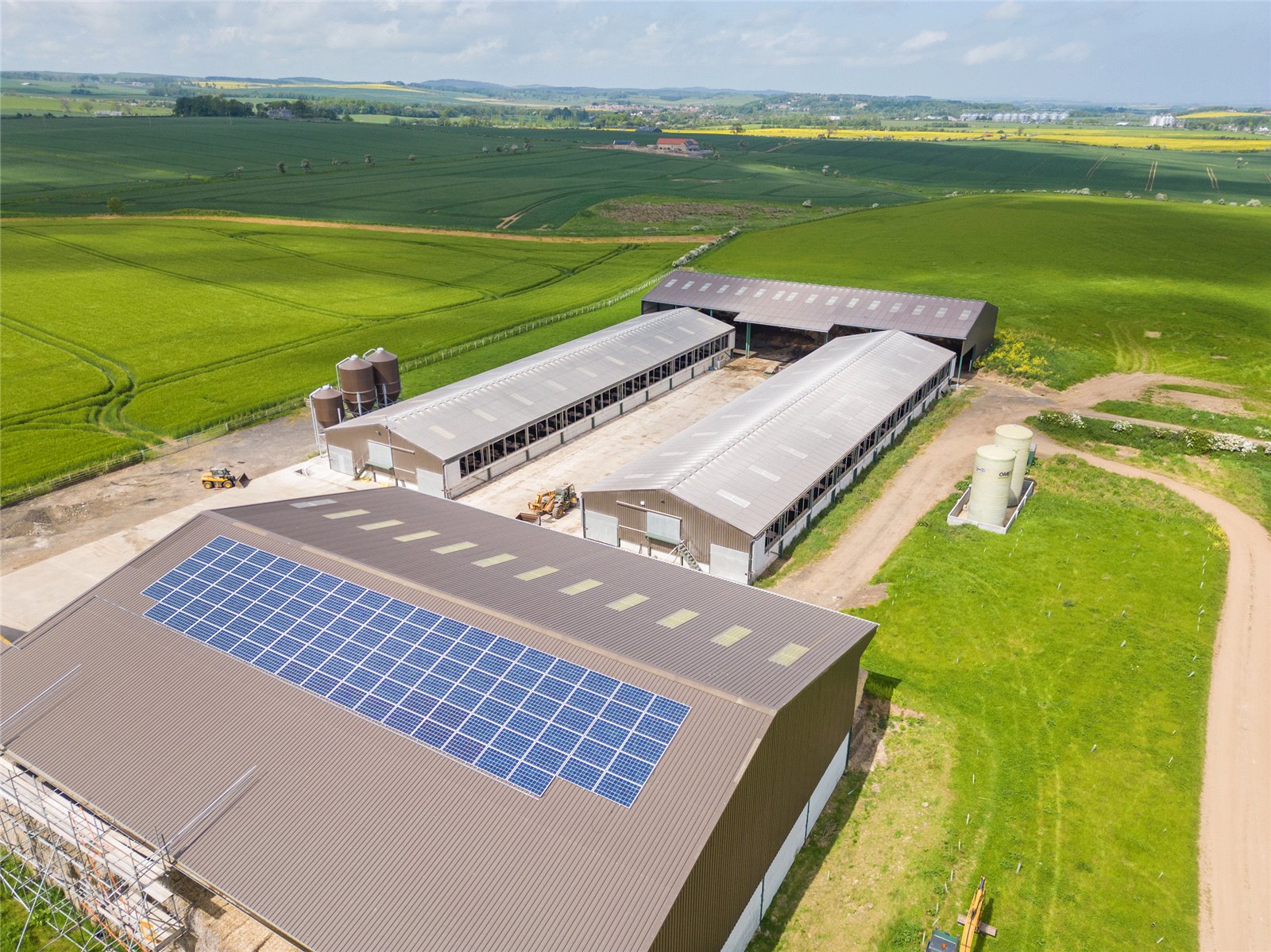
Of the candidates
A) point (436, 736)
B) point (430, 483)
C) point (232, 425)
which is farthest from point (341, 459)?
point (436, 736)

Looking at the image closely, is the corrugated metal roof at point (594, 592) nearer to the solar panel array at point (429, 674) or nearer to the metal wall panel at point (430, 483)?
the solar panel array at point (429, 674)

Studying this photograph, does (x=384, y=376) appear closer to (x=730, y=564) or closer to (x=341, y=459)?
(x=341, y=459)

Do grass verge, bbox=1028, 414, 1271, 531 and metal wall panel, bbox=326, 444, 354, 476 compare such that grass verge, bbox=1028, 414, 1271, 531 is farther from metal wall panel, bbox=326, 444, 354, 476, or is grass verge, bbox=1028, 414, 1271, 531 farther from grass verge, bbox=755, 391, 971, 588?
metal wall panel, bbox=326, 444, 354, 476

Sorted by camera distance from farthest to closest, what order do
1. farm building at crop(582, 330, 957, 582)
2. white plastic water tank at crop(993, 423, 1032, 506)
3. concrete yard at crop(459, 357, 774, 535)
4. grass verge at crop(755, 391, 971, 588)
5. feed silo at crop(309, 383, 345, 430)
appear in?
feed silo at crop(309, 383, 345, 430) → concrete yard at crop(459, 357, 774, 535) → white plastic water tank at crop(993, 423, 1032, 506) → grass verge at crop(755, 391, 971, 588) → farm building at crop(582, 330, 957, 582)

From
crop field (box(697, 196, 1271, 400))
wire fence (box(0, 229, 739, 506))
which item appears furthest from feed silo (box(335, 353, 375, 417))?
crop field (box(697, 196, 1271, 400))

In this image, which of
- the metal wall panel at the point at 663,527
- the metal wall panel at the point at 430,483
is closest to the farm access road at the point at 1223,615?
the metal wall panel at the point at 663,527
